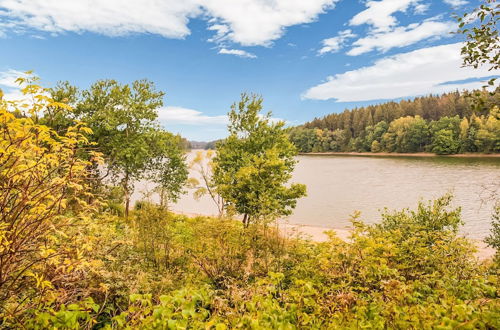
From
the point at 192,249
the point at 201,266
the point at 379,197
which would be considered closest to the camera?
the point at 201,266

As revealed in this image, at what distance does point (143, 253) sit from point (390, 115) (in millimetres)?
130296

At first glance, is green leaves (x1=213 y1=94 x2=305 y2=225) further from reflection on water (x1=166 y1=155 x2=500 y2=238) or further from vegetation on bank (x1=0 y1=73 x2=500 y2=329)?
reflection on water (x1=166 y1=155 x2=500 y2=238)

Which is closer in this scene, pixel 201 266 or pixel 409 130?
pixel 201 266

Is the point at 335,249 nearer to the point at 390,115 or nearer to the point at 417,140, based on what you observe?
the point at 417,140

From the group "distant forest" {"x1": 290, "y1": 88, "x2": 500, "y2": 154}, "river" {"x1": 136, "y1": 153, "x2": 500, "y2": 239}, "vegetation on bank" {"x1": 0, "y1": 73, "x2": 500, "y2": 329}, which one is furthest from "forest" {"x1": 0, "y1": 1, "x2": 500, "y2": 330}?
"distant forest" {"x1": 290, "y1": 88, "x2": 500, "y2": 154}

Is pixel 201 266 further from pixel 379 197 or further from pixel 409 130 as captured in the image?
pixel 409 130

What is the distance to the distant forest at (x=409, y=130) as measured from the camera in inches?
3209

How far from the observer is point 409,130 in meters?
96.4

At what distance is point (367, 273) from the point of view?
5.31 m

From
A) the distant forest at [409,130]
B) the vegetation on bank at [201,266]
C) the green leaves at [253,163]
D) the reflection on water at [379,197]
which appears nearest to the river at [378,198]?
the reflection on water at [379,197]

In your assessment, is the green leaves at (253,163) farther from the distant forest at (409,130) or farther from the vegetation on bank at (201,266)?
the distant forest at (409,130)

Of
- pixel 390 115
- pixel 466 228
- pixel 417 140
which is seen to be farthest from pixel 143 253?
pixel 390 115

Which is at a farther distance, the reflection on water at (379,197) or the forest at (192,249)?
the reflection on water at (379,197)

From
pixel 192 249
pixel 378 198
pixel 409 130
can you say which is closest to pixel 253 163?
pixel 192 249
